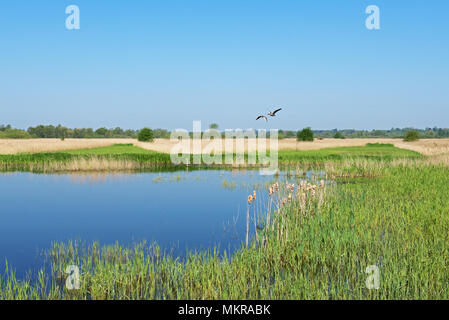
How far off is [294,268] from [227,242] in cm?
333

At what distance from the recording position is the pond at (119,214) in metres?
11.4

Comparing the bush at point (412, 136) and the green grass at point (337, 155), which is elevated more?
the bush at point (412, 136)

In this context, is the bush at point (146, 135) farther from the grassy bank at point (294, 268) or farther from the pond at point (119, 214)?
the grassy bank at point (294, 268)

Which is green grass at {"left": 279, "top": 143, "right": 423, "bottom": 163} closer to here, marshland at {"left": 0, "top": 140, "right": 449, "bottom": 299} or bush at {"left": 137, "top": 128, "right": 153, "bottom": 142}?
marshland at {"left": 0, "top": 140, "right": 449, "bottom": 299}

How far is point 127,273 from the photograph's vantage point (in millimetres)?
7707

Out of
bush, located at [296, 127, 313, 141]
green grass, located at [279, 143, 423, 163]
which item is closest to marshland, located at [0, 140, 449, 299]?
green grass, located at [279, 143, 423, 163]

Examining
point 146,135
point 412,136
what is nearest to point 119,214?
point 146,135

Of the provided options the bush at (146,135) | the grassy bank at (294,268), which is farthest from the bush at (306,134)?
the grassy bank at (294,268)

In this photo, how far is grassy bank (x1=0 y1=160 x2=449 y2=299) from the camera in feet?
22.8

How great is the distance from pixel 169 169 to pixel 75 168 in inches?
346

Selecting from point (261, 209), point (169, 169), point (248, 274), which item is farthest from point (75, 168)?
point (248, 274)

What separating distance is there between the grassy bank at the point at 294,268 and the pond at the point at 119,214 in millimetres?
1275

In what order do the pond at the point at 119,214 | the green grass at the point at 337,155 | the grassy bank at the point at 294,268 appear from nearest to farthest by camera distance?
the grassy bank at the point at 294,268
the pond at the point at 119,214
the green grass at the point at 337,155

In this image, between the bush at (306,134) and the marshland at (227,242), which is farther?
the bush at (306,134)
